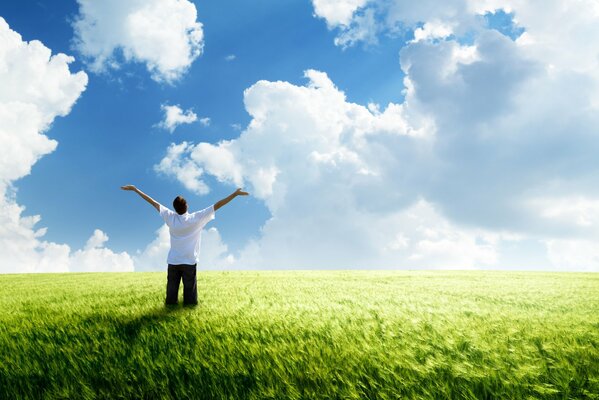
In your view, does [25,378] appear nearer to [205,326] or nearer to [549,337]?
[205,326]

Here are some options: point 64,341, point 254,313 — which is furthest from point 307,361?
point 64,341

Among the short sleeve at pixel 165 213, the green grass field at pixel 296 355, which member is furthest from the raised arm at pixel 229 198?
the green grass field at pixel 296 355

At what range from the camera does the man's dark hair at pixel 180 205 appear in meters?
8.98

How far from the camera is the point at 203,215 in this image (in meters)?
8.70

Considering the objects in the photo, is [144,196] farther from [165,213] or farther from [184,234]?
[184,234]

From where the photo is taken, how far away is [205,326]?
23.1 feet

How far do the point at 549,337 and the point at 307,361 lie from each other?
4242 mm

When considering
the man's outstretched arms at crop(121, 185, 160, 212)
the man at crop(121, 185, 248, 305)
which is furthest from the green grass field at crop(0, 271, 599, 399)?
the man's outstretched arms at crop(121, 185, 160, 212)

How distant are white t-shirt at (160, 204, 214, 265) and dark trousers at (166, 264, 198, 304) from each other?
0.16 meters

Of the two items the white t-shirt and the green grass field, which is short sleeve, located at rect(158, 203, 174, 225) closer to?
the white t-shirt

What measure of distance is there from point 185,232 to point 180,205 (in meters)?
0.64

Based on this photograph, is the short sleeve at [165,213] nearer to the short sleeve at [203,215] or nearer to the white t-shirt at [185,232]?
the white t-shirt at [185,232]

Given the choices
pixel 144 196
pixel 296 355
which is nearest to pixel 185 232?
pixel 144 196

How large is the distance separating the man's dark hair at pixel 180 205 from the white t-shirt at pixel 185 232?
0.12 metres
